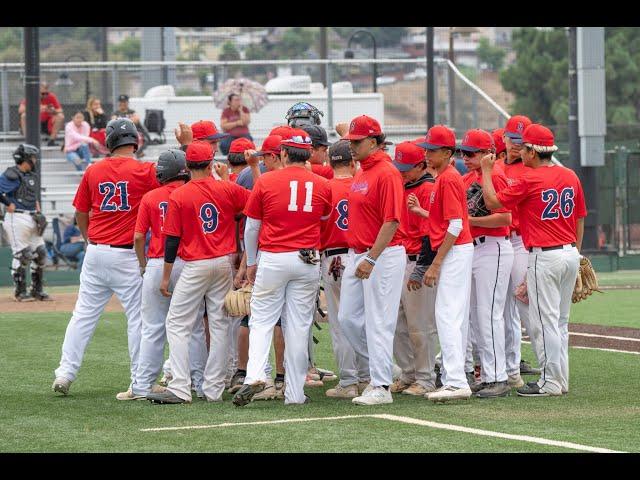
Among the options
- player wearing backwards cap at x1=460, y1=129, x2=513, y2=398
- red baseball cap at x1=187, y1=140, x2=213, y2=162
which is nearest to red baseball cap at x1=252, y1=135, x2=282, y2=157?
red baseball cap at x1=187, y1=140, x2=213, y2=162

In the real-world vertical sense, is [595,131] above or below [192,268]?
above

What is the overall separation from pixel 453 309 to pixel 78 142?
50.9 ft

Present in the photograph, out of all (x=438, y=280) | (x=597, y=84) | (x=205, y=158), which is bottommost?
(x=438, y=280)

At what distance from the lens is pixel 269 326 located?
990 cm

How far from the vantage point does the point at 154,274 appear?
10.2 m

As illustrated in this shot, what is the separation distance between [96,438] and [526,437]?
9.11ft

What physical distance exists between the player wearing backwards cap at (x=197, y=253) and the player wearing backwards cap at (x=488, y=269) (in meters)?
1.91

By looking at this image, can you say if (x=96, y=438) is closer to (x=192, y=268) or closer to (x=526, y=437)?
(x=192, y=268)

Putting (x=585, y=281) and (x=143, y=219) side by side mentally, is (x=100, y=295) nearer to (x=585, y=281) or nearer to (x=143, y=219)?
(x=143, y=219)

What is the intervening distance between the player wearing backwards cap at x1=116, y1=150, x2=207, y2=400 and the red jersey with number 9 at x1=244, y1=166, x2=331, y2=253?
767mm

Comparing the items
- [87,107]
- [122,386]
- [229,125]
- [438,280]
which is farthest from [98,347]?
[87,107]

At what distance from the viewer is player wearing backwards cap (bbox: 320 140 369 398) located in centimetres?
1038

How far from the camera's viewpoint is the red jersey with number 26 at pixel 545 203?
1005 cm

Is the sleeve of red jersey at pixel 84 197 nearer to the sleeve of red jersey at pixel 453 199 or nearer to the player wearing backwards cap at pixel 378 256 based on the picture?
the player wearing backwards cap at pixel 378 256
